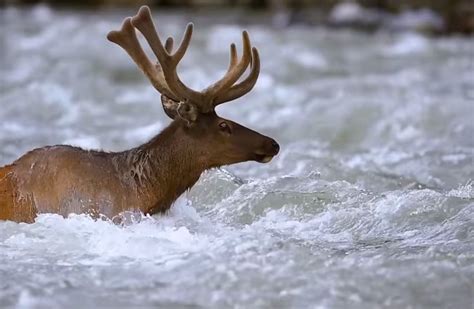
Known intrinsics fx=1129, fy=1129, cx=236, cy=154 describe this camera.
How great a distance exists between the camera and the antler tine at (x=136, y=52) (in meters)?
5.78

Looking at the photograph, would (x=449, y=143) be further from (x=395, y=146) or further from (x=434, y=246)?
(x=434, y=246)

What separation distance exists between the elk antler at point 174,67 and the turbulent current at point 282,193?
0.58 metres

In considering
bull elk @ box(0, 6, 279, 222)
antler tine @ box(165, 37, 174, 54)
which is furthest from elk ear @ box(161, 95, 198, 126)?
antler tine @ box(165, 37, 174, 54)

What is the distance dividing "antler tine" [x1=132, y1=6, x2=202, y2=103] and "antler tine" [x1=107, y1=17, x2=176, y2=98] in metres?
0.05

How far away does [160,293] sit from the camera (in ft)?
15.8

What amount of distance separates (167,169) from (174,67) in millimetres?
531

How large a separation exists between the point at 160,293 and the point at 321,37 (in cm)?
1263

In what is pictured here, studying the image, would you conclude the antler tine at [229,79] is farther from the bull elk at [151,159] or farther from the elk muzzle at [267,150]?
the elk muzzle at [267,150]

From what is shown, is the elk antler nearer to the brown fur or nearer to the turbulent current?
the brown fur

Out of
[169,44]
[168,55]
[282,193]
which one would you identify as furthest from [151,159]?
[282,193]

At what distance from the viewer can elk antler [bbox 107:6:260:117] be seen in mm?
5730

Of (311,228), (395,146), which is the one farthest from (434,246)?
(395,146)

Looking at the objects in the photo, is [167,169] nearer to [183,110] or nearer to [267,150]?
[183,110]

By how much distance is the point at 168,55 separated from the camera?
5.71 meters
